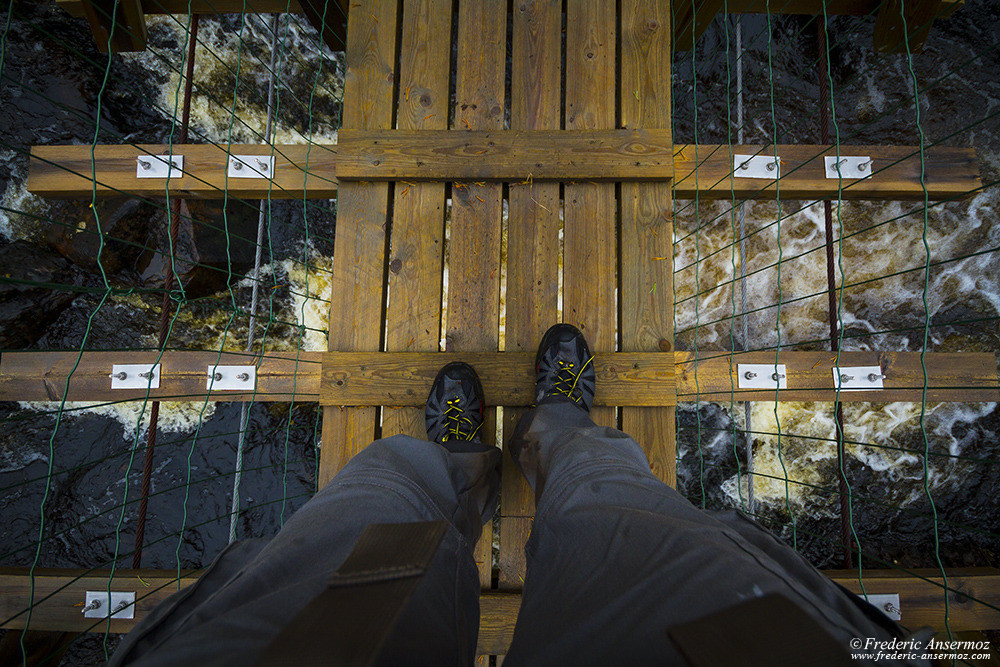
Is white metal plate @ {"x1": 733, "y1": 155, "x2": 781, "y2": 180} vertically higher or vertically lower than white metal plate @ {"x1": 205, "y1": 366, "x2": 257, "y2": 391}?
higher

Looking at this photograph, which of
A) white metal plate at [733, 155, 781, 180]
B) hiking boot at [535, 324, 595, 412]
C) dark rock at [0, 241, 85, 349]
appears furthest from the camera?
dark rock at [0, 241, 85, 349]

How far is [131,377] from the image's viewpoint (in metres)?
1.78

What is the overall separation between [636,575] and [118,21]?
318 cm

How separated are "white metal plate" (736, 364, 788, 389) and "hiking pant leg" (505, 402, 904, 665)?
0.79m

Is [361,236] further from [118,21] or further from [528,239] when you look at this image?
[118,21]

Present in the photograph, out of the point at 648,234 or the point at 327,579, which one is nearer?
the point at 327,579

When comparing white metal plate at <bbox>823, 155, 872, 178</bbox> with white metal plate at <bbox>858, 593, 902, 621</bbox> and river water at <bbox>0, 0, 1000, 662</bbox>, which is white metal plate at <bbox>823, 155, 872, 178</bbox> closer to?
river water at <bbox>0, 0, 1000, 662</bbox>

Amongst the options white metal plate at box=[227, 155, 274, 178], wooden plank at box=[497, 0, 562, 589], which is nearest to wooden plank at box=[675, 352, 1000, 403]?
wooden plank at box=[497, 0, 562, 589]

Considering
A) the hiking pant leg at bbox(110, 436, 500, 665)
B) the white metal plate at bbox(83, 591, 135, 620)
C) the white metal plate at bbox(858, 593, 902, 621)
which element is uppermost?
the hiking pant leg at bbox(110, 436, 500, 665)

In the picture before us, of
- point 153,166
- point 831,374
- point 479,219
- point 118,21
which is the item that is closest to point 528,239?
point 479,219

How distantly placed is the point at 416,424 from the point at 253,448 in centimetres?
184

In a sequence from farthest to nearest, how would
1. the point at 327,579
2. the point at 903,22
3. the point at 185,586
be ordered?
the point at 903,22 → the point at 185,586 → the point at 327,579

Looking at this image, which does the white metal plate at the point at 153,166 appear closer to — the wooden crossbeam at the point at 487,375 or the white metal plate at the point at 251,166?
the white metal plate at the point at 251,166

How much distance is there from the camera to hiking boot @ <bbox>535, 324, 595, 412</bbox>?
1620 mm
